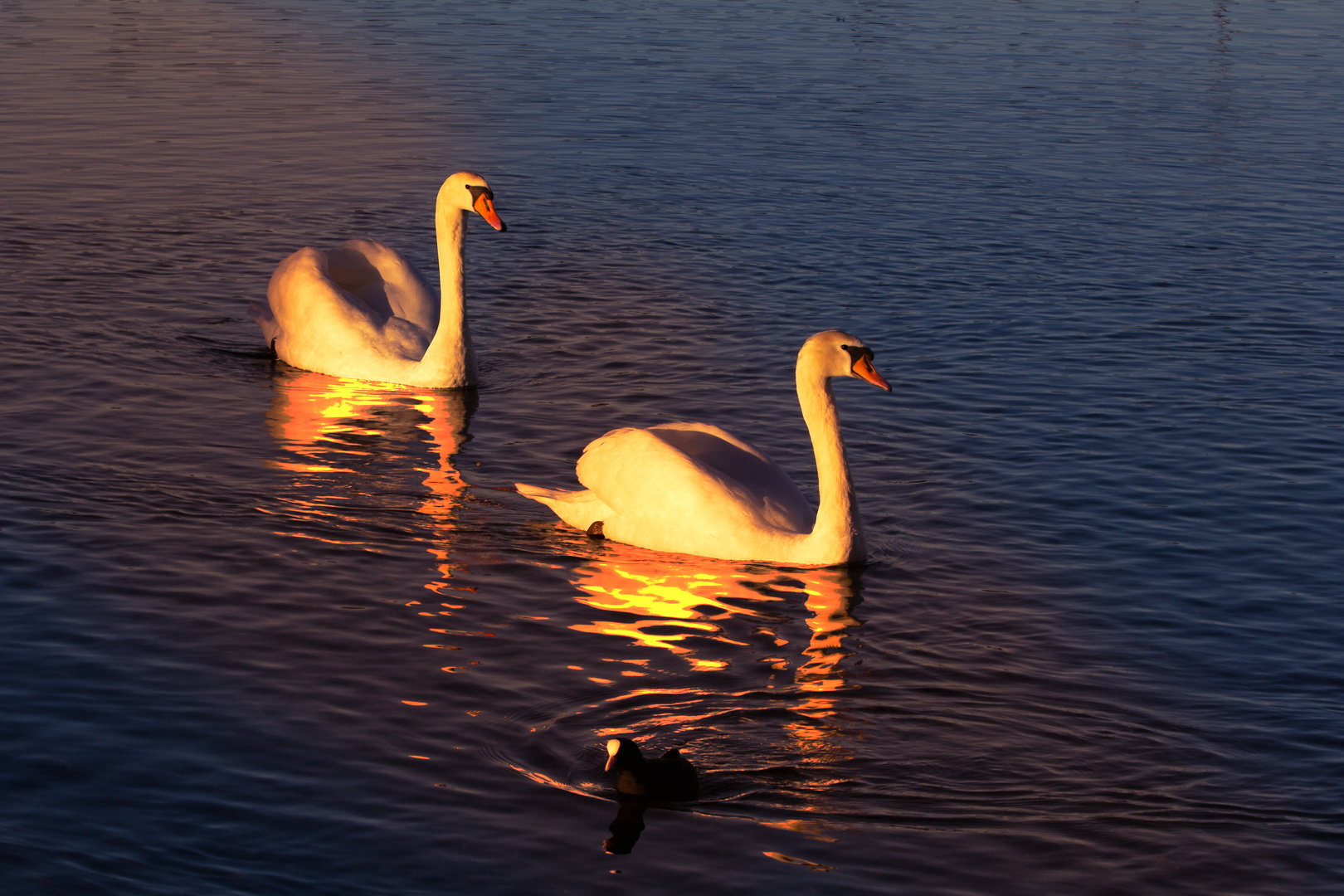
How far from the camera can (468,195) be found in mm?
14836

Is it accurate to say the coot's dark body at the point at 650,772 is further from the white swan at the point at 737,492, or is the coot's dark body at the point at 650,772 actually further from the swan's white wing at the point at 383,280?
the swan's white wing at the point at 383,280

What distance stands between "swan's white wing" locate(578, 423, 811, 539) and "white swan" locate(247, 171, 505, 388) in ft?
12.1

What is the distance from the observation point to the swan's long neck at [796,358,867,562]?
410 inches

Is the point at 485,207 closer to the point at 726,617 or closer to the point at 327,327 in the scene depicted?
the point at 327,327

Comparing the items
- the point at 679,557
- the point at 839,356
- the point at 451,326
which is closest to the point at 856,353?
the point at 839,356

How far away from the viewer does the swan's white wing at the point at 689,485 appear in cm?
1053

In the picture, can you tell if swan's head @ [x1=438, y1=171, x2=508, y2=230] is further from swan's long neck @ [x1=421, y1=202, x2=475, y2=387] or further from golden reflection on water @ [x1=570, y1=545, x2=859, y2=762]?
golden reflection on water @ [x1=570, y1=545, x2=859, y2=762]

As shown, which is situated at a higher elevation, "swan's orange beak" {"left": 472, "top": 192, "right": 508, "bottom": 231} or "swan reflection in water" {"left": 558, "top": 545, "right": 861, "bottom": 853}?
"swan's orange beak" {"left": 472, "top": 192, "right": 508, "bottom": 231}

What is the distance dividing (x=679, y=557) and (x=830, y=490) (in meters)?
1.04

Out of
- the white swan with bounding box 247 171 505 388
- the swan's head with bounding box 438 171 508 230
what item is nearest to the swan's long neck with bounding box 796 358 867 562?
the white swan with bounding box 247 171 505 388

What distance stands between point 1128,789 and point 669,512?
365cm

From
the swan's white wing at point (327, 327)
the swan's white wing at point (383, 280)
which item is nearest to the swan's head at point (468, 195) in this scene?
the swan's white wing at point (383, 280)

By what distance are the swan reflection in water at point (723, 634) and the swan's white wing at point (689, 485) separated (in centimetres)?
27

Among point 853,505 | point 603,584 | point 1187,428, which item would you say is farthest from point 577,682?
point 1187,428
